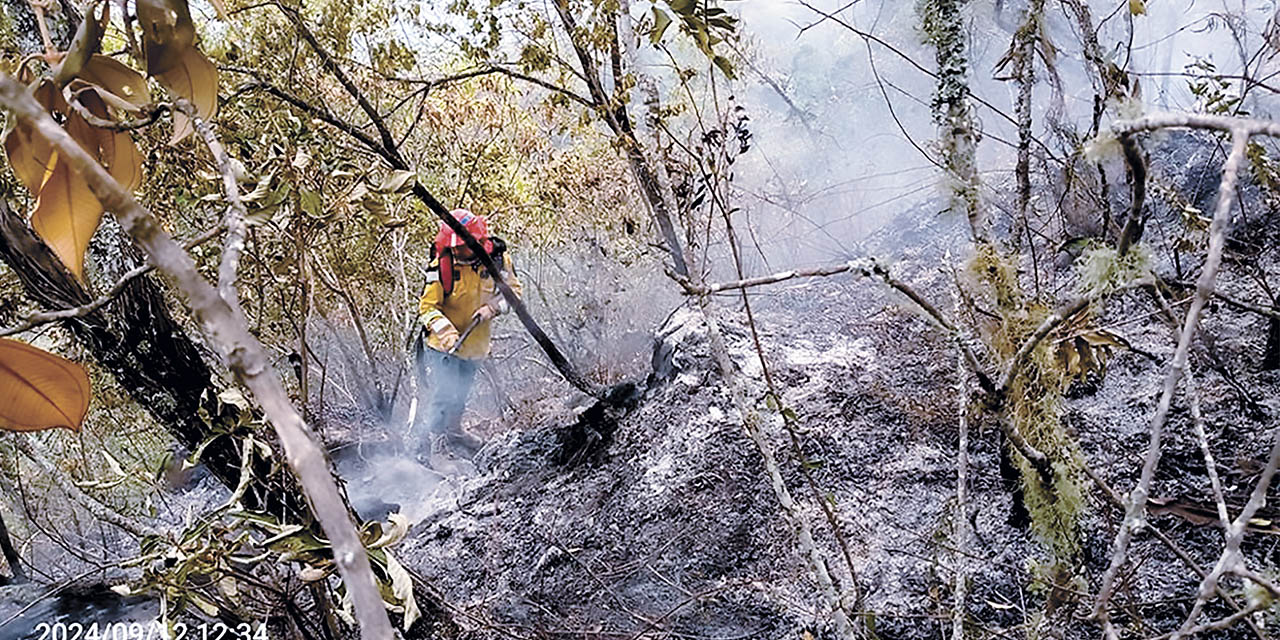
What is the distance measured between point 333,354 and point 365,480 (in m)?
1.56

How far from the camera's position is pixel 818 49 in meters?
10.4

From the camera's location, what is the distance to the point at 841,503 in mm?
1863

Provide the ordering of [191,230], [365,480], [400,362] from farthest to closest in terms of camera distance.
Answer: [400,362]
[365,480]
[191,230]

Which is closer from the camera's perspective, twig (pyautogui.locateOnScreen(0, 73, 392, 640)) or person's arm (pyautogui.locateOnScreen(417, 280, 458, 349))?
twig (pyautogui.locateOnScreen(0, 73, 392, 640))

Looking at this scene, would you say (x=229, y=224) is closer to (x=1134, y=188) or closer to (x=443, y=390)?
(x=1134, y=188)

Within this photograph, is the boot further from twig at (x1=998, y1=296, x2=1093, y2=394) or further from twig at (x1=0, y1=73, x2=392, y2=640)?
twig at (x1=0, y1=73, x2=392, y2=640)

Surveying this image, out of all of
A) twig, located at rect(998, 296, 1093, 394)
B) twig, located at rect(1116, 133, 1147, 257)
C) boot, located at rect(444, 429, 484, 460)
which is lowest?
boot, located at rect(444, 429, 484, 460)

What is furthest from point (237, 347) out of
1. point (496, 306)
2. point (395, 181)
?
point (496, 306)

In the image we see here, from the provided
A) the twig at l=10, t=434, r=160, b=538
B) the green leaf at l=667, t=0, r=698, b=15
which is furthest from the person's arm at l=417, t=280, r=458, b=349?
the green leaf at l=667, t=0, r=698, b=15

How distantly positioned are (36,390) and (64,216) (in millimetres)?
108

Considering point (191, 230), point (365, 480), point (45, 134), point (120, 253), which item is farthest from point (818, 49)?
point (45, 134)

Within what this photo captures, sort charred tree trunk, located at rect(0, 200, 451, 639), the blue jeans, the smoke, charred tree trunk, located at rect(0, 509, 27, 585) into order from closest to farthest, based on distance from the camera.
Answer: charred tree trunk, located at rect(0, 200, 451, 639)
charred tree trunk, located at rect(0, 509, 27, 585)
the blue jeans
the smoke

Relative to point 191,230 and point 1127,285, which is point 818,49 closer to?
point 191,230

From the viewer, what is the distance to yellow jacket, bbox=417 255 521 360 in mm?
3375
